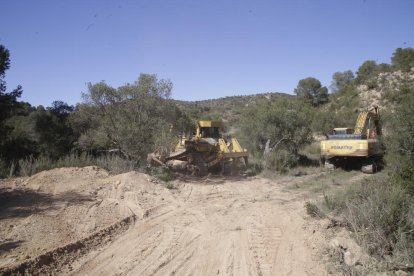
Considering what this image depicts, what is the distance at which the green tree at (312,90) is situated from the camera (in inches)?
1960

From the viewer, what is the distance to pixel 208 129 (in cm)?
1664

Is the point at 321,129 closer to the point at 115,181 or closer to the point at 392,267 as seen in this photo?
the point at 115,181

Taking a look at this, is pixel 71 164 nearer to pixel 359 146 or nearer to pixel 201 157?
pixel 201 157

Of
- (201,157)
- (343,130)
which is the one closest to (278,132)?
(343,130)

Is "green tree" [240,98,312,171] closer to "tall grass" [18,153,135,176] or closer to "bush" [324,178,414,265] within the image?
"tall grass" [18,153,135,176]

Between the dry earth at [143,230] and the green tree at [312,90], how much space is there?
4212 centimetres

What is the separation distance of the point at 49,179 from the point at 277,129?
11632mm

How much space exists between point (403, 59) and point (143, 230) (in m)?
44.2

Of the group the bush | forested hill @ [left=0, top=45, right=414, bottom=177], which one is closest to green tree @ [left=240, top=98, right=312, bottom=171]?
forested hill @ [left=0, top=45, right=414, bottom=177]

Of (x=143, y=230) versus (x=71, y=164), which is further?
(x=71, y=164)

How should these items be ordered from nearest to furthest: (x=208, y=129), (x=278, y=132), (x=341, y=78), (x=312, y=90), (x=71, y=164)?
(x=71, y=164) → (x=208, y=129) → (x=278, y=132) → (x=312, y=90) → (x=341, y=78)

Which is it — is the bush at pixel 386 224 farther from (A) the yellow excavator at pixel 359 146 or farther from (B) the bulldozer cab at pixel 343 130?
(B) the bulldozer cab at pixel 343 130

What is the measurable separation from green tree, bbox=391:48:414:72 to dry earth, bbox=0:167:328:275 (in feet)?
116

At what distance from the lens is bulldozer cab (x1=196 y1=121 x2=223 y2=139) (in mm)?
16391
